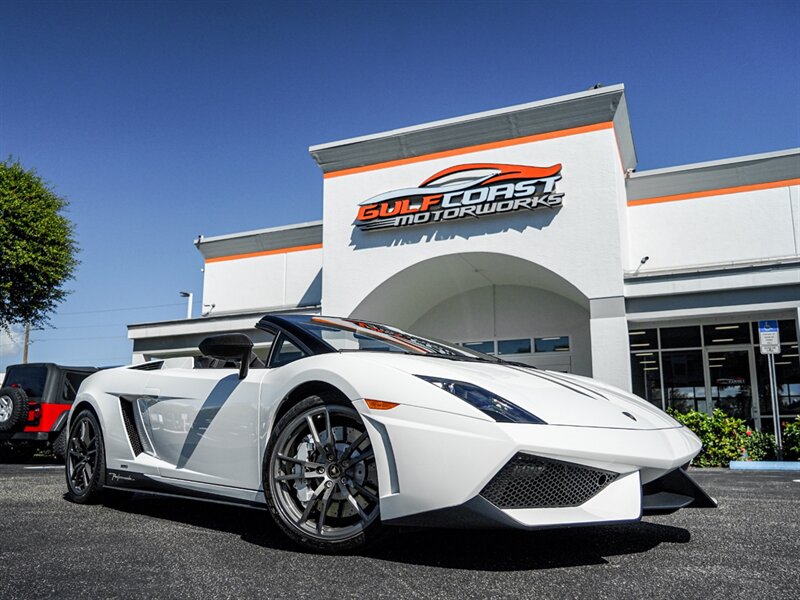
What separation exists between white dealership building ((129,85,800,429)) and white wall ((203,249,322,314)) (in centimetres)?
238

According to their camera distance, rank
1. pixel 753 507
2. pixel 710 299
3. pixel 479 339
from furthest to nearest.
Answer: pixel 479 339 < pixel 710 299 < pixel 753 507

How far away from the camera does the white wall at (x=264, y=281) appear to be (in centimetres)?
1838

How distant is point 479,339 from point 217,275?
818 cm

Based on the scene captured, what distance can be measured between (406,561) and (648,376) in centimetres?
1357

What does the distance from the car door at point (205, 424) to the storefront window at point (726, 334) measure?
1290 centimetres

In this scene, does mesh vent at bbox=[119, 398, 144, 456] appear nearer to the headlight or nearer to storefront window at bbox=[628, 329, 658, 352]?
the headlight

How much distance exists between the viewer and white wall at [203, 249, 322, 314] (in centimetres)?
1838

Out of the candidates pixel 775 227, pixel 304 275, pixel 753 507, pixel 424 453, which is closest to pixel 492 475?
pixel 424 453

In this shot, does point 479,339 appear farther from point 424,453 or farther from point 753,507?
point 424,453

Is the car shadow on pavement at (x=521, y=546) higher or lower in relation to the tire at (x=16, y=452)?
higher

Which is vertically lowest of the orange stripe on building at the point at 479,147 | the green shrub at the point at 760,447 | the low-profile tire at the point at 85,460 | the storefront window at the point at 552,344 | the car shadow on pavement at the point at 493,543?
the green shrub at the point at 760,447

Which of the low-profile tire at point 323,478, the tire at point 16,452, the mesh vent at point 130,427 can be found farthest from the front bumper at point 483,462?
the tire at point 16,452

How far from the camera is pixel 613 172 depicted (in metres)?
12.7

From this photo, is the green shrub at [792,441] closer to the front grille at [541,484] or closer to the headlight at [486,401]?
the front grille at [541,484]
